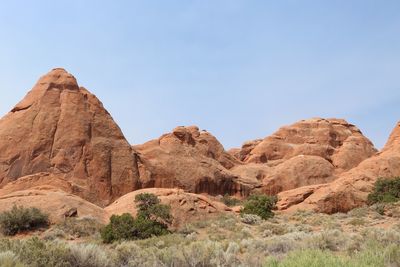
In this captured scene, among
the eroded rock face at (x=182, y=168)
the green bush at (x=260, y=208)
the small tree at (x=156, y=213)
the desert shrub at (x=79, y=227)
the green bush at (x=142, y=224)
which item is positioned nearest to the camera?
the green bush at (x=142, y=224)

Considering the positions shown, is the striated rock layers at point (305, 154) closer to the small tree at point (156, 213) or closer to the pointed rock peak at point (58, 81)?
the pointed rock peak at point (58, 81)

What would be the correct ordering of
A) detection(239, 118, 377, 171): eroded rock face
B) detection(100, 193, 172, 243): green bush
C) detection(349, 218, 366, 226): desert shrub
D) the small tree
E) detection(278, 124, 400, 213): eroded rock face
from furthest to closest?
detection(239, 118, 377, 171): eroded rock face, detection(278, 124, 400, 213): eroded rock face, detection(349, 218, 366, 226): desert shrub, the small tree, detection(100, 193, 172, 243): green bush

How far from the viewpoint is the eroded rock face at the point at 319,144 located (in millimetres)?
63188

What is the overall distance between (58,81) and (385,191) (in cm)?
2848

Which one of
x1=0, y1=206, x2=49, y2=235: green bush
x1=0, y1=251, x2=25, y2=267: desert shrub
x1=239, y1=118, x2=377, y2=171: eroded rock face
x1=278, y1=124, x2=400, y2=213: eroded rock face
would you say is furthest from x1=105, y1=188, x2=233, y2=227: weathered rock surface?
x1=239, y1=118, x2=377, y2=171: eroded rock face

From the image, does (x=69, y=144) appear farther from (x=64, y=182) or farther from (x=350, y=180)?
(x=350, y=180)

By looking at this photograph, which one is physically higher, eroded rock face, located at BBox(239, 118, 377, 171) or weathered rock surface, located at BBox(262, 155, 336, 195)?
eroded rock face, located at BBox(239, 118, 377, 171)

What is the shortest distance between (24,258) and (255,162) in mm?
58872

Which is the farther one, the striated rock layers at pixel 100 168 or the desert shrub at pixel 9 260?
the striated rock layers at pixel 100 168

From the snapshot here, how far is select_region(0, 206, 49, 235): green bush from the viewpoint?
19.6 m

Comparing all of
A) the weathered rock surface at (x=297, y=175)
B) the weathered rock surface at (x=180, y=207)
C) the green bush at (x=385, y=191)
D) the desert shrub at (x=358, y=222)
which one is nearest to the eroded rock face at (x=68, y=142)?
the weathered rock surface at (x=180, y=207)

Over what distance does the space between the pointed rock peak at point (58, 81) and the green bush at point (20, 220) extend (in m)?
19.2

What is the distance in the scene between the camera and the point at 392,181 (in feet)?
108

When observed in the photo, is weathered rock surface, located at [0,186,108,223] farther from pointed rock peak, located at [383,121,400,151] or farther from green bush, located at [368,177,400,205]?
pointed rock peak, located at [383,121,400,151]
